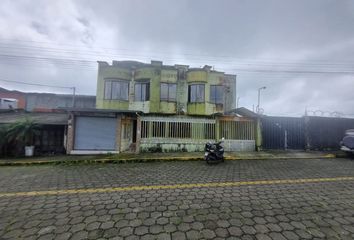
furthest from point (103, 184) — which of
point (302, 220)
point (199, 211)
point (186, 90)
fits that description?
point (186, 90)

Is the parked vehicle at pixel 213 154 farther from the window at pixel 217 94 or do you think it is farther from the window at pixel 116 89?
the window at pixel 116 89

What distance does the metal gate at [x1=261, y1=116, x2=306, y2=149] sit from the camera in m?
13.0

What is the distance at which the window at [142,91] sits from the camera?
57.4 feet

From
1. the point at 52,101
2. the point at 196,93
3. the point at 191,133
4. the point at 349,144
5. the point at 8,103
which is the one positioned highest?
the point at 196,93

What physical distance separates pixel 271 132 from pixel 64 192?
41.5 ft

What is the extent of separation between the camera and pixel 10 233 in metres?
2.95

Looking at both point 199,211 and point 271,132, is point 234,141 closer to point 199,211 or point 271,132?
point 271,132

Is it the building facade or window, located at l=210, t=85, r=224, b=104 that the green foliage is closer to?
the building facade

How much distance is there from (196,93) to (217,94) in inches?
78.6

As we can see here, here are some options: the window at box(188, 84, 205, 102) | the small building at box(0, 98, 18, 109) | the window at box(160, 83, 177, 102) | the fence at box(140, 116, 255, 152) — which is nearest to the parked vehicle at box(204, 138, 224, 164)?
the fence at box(140, 116, 255, 152)

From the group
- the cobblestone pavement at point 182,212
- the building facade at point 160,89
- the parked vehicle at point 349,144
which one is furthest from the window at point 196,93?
the cobblestone pavement at point 182,212

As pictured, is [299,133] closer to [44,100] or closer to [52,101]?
[52,101]

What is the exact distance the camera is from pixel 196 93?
1764cm

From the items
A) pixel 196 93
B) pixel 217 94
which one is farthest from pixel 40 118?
pixel 217 94
